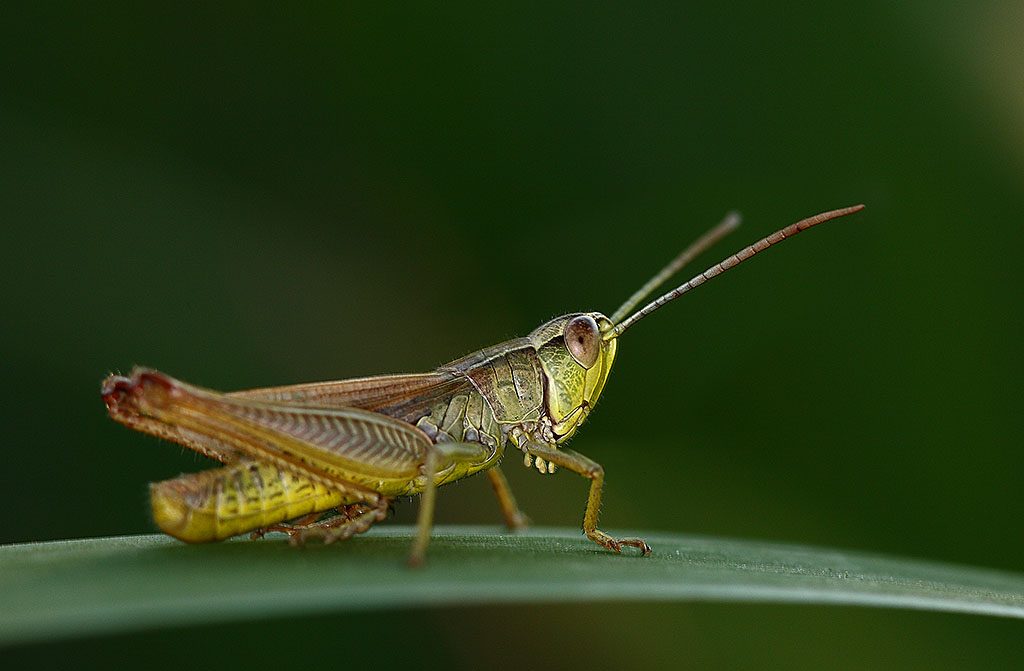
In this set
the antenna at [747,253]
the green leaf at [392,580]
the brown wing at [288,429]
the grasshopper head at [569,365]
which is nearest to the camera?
the green leaf at [392,580]

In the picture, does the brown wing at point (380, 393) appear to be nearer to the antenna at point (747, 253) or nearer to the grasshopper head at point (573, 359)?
the grasshopper head at point (573, 359)

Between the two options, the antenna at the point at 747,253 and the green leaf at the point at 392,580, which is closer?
the green leaf at the point at 392,580

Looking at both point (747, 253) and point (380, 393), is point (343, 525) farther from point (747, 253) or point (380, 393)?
point (747, 253)

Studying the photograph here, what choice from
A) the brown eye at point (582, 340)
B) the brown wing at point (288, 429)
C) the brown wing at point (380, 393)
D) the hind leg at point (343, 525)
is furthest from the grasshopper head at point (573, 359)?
the hind leg at point (343, 525)

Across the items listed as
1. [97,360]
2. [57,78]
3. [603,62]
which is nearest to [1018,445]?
[603,62]

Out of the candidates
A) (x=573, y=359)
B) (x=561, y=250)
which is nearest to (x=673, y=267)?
(x=573, y=359)

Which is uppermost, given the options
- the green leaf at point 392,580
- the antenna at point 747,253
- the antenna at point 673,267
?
the antenna at point 673,267

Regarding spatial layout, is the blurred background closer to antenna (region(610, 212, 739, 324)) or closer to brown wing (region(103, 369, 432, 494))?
antenna (region(610, 212, 739, 324))
